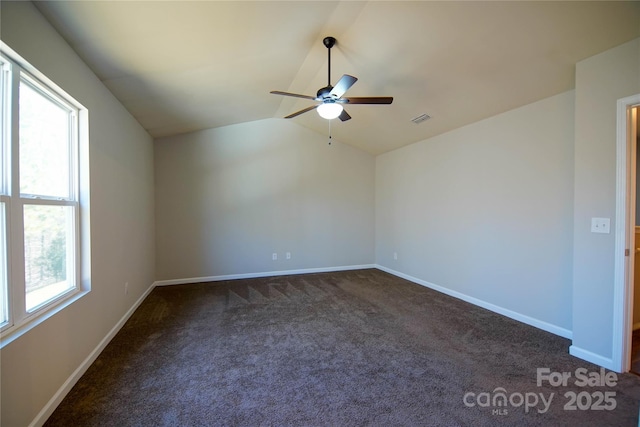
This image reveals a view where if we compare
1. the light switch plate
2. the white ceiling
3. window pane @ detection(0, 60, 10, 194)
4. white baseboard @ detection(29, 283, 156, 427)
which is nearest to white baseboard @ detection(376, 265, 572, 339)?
the light switch plate

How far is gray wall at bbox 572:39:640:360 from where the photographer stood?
2.19 metres

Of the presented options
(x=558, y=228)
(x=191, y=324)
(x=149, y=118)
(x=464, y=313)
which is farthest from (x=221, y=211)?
(x=558, y=228)

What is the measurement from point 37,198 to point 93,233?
679 millimetres

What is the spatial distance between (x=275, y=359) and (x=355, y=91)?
323 centimetres

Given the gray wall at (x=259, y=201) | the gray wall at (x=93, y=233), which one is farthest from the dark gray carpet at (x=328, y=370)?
the gray wall at (x=259, y=201)

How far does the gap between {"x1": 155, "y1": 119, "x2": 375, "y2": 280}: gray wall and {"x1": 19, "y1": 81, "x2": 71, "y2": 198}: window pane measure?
268 cm

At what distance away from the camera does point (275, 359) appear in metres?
2.43

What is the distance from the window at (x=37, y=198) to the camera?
1532 mm

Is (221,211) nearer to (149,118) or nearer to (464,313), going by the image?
(149,118)

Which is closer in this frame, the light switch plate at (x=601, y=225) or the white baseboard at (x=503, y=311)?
the light switch plate at (x=601, y=225)

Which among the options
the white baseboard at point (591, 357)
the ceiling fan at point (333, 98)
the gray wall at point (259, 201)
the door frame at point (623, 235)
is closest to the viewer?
the door frame at point (623, 235)

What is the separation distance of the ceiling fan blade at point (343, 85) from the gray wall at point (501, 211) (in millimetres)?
2216

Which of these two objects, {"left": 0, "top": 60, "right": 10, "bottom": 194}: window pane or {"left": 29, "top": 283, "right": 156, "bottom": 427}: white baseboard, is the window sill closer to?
{"left": 29, "top": 283, "right": 156, "bottom": 427}: white baseboard

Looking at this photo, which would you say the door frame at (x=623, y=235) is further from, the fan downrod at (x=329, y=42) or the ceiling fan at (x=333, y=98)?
the fan downrod at (x=329, y=42)
